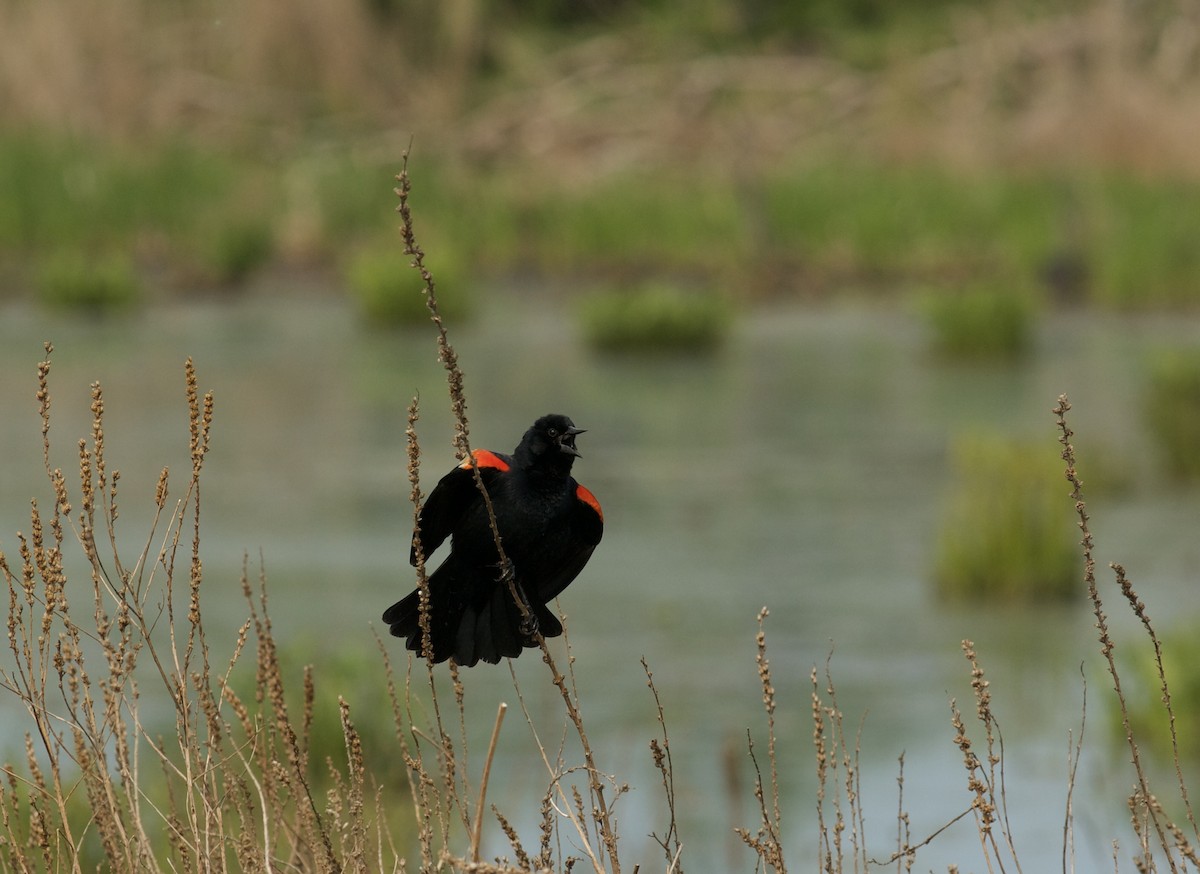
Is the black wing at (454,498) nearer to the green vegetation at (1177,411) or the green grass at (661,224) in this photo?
the green vegetation at (1177,411)

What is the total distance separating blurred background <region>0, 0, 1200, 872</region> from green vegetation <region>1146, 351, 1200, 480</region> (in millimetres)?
23

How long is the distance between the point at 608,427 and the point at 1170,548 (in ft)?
10.5

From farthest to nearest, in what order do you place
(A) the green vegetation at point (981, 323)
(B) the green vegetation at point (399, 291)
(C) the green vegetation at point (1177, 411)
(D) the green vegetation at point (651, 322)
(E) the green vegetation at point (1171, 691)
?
(B) the green vegetation at point (399, 291)
(D) the green vegetation at point (651, 322)
(A) the green vegetation at point (981, 323)
(C) the green vegetation at point (1177, 411)
(E) the green vegetation at point (1171, 691)

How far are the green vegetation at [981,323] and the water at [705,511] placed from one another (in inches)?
7.0

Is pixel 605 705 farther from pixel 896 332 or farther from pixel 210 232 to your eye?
pixel 210 232

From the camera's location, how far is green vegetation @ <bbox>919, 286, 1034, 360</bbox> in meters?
11.9

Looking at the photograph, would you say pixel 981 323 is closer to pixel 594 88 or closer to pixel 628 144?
pixel 628 144

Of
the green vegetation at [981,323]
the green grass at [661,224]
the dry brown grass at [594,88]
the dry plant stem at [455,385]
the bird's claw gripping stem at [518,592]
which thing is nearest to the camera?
the dry plant stem at [455,385]

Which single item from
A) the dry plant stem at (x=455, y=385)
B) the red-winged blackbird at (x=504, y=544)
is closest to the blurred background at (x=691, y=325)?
the dry plant stem at (x=455, y=385)

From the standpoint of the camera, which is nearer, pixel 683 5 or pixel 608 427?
pixel 608 427

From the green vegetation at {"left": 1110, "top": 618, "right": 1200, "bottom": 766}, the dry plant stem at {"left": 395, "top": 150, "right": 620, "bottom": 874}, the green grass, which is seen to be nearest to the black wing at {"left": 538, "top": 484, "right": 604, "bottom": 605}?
the dry plant stem at {"left": 395, "top": 150, "right": 620, "bottom": 874}

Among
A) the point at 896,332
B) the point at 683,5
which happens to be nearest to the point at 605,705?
the point at 896,332

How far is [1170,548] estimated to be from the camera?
25.5 feet

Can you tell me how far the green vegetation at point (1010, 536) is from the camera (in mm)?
7121
